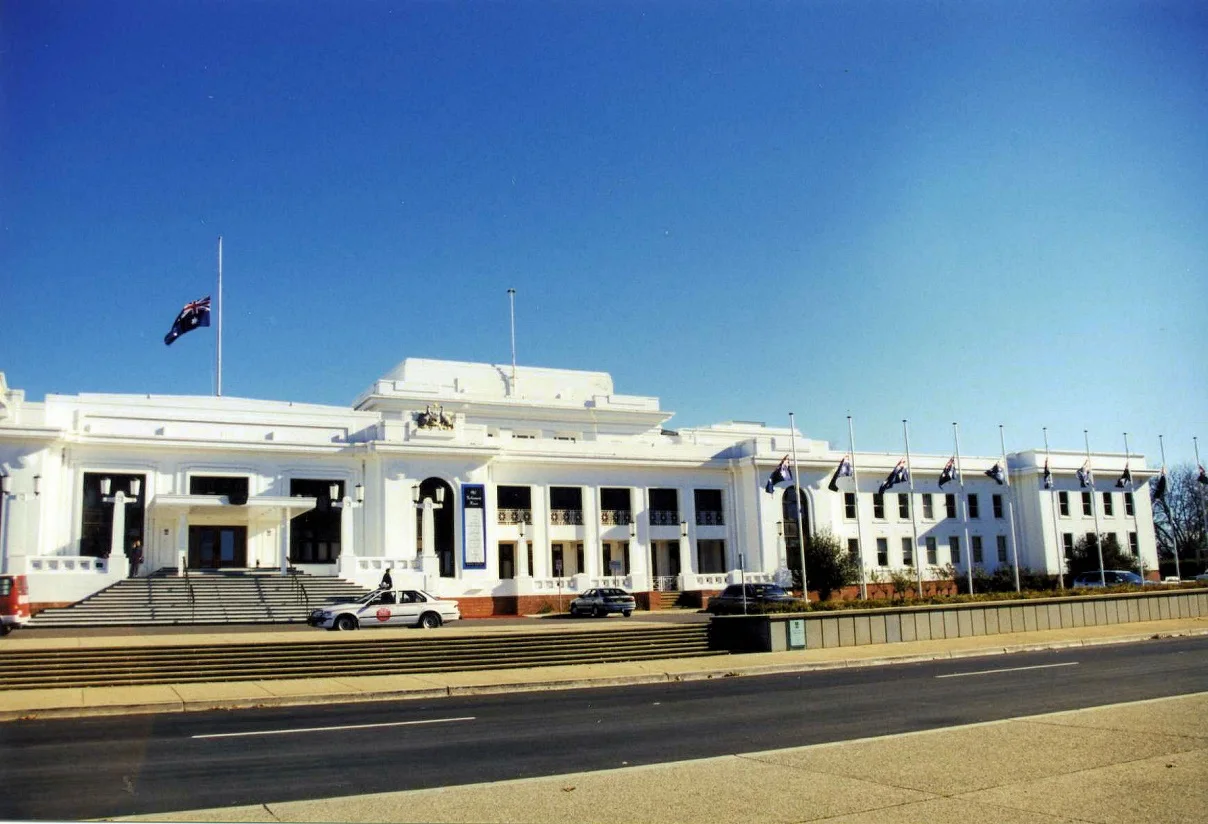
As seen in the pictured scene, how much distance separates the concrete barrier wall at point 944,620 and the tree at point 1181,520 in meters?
52.8

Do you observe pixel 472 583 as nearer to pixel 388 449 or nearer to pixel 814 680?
pixel 388 449

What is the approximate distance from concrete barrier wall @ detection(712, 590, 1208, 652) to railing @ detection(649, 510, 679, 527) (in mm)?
25018

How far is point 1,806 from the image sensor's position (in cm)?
998

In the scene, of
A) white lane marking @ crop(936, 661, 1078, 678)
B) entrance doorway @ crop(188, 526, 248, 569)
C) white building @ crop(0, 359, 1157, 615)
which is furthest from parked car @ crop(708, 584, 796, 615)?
entrance doorway @ crop(188, 526, 248, 569)

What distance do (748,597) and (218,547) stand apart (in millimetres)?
23137

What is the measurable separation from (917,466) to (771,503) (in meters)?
12.0

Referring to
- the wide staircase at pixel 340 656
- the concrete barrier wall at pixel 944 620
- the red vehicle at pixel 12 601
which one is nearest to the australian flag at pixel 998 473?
the concrete barrier wall at pixel 944 620

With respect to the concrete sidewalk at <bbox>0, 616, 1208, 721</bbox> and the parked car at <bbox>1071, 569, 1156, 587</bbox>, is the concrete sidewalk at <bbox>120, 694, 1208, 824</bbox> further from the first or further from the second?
the parked car at <bbox>1071, 569, 1156, 587</bbox>

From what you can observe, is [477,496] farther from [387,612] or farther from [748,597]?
[387,612]

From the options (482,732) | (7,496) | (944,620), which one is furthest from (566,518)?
(482,732)

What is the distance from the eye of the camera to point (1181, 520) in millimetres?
89938

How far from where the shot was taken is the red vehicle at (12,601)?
1267 inches

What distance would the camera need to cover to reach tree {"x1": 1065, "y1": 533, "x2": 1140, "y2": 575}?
209 ft

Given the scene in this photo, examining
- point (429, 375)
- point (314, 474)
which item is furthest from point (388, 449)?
point (429, 375)
